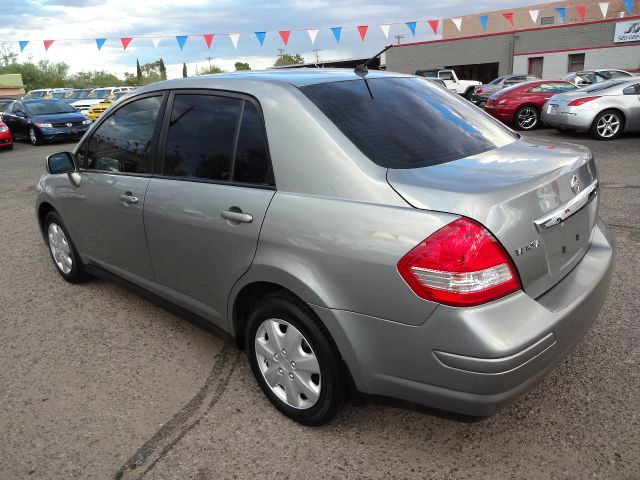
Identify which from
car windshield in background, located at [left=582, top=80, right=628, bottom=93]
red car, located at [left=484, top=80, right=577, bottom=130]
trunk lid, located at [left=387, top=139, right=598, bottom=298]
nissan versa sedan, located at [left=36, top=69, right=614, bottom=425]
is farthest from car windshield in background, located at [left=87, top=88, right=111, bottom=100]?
trunk lid, located at [left=387, top=139, right=598, bottom=298]

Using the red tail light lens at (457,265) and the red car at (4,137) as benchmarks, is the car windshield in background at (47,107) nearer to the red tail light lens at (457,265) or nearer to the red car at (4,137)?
the red car at (4,137)

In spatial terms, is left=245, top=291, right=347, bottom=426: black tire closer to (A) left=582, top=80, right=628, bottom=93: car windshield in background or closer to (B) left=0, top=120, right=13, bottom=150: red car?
(A) left=582, top=80, right=628, bottom=93: car windshield in background

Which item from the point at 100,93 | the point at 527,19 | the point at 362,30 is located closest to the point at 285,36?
the point at 362,30

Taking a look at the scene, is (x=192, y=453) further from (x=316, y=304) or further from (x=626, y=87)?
(x=626, y=87)

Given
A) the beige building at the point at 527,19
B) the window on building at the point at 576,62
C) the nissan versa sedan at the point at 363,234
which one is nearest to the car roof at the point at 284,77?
the nissan versa sedan at the point at 363,234

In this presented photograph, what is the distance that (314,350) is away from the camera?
236cm

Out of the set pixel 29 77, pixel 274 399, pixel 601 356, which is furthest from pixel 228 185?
pixel 29 77

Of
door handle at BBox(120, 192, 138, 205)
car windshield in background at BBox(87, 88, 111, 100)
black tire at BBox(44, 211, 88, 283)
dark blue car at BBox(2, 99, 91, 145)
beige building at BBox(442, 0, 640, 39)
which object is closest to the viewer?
door handle at BBox(120, 192, 138, 205)

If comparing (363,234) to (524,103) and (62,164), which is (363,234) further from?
(524,103)

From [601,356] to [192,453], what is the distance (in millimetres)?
2303

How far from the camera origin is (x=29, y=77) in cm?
7538

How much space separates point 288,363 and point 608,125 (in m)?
11.2

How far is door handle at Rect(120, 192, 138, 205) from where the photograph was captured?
324 centimetres

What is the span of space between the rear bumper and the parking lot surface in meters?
0.25
